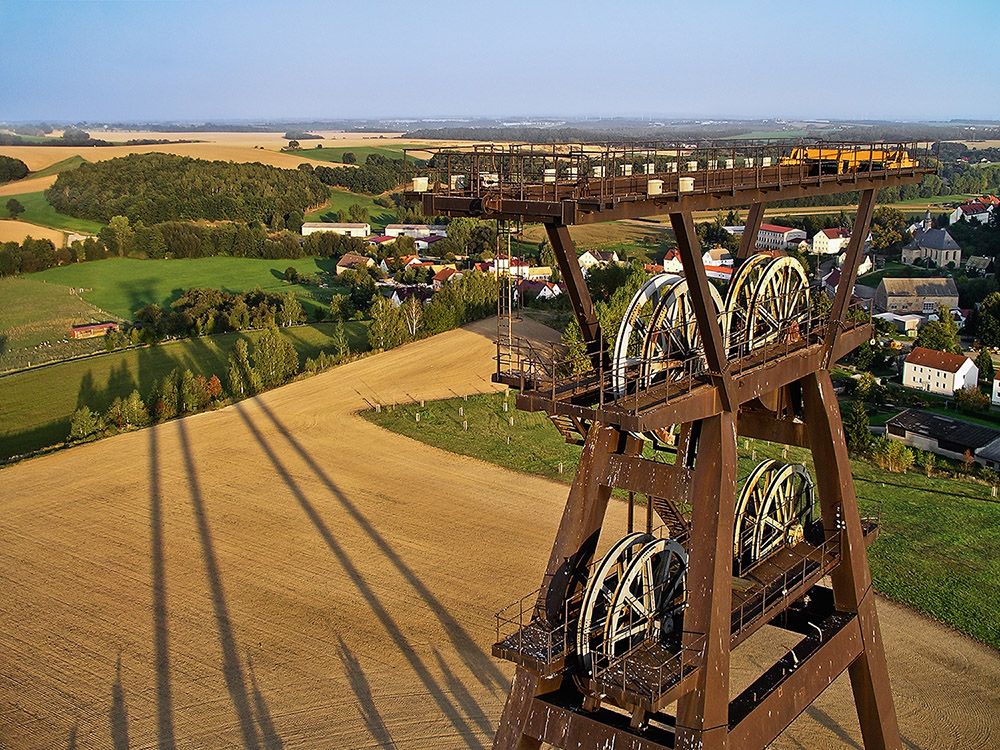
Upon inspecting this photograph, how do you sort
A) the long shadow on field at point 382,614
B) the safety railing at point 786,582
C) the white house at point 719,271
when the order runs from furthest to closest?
1. the white house at point 719,271
2. the long shadow on field at point 382,614
3. the safety railing at point 786,582

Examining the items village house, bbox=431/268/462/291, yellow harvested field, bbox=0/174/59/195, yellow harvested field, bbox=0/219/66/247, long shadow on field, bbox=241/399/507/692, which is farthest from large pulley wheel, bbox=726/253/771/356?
yellow harvested field, bbox=0/174/59/195

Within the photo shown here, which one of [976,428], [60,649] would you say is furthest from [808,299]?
[976,428]

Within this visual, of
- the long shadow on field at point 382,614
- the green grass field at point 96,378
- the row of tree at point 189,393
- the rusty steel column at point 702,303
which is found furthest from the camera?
the green grass field at point 96,378

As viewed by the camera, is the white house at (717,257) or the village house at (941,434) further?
the white house at (717,257)

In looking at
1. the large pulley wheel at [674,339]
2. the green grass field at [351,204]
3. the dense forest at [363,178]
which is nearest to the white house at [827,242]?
the green grass field at [351,204]

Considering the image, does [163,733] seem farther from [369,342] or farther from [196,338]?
[196,338]

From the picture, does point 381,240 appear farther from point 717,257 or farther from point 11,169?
point 11,169

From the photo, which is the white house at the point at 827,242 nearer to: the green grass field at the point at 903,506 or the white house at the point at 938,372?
the white house at the point at 938,372
